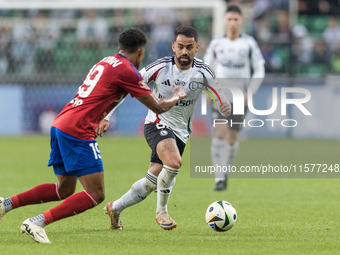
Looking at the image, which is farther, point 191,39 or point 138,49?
point 191,39

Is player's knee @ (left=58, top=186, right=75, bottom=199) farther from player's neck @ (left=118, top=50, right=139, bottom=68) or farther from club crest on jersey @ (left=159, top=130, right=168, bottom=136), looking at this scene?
player's neck @ (left=118, top=50, right=139, bottom=68)

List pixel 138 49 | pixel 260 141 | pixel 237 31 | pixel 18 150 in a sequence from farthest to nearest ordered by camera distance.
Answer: pixel 260 141, pixel 18 150, pixel 237 31, pixel 138 49

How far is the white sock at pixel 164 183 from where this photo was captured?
6.98 m

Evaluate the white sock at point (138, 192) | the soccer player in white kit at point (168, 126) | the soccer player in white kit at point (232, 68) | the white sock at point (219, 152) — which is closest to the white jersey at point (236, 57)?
Answer: the soccer player in white kit at point (232, 68)

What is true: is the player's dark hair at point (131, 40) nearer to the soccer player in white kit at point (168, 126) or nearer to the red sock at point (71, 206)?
the soccer player in white kit at point (168, 126)

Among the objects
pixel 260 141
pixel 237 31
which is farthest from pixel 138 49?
pixel 260 141

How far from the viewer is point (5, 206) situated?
6715mm

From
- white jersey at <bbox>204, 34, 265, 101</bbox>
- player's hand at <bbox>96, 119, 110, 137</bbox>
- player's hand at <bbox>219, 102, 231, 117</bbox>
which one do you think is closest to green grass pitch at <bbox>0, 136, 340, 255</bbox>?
player's hand at <bbox>96, 119, 110, 137</bbox>

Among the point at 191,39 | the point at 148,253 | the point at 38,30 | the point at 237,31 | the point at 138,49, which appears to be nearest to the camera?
the point at 148,253

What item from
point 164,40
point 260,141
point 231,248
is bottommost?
point 260,141

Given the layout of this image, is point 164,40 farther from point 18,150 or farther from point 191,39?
point 191,39

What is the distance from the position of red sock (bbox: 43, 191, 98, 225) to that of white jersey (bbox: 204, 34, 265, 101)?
514 centimetres

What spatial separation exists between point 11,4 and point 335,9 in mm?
10661

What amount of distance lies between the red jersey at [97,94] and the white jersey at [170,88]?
1.14m
